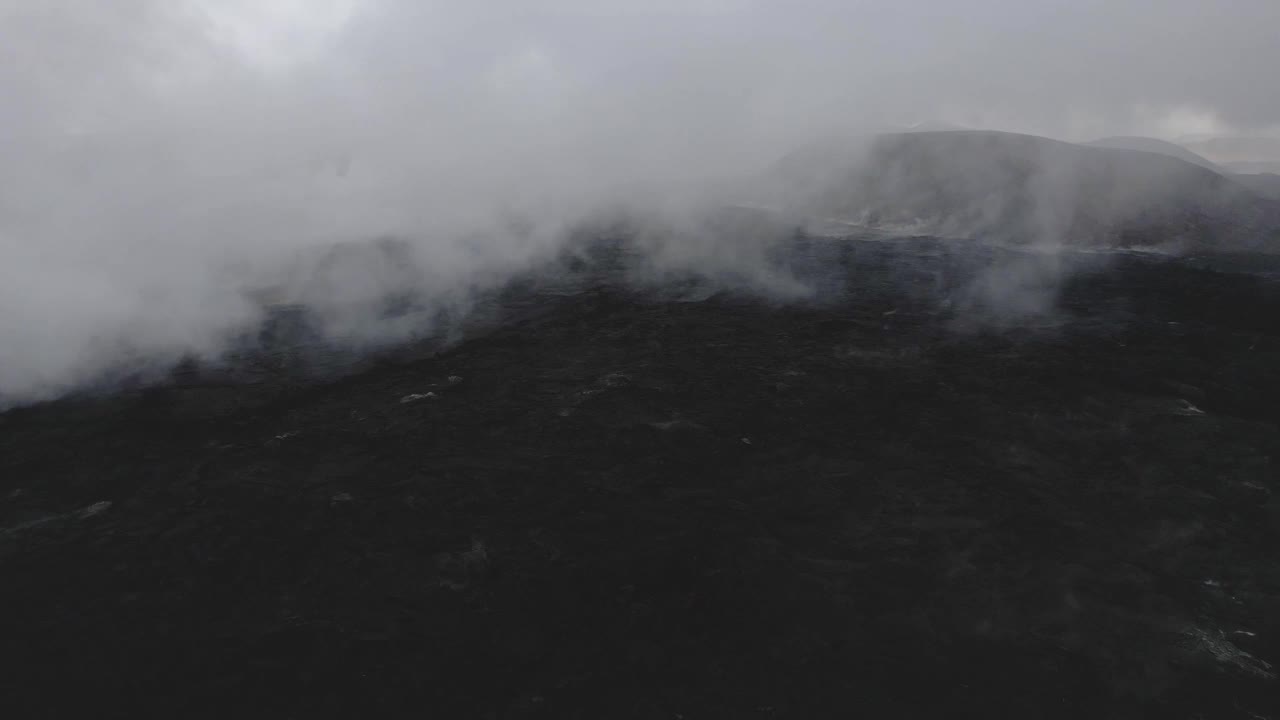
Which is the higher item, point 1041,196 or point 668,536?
point 1041,196

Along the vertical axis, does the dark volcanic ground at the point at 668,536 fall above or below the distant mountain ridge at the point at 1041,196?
below

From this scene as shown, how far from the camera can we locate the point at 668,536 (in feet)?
151

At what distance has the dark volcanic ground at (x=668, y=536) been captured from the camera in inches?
1393

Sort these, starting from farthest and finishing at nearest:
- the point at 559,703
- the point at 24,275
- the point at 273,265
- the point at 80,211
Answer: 1. the point at 273,265
2. the point at 80,211
3. the point at 24,275
4. the point at 559,703

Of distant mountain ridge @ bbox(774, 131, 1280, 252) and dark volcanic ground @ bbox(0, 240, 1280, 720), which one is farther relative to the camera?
distant mountain ridge @ bbox(774, 131, 1280, 252)

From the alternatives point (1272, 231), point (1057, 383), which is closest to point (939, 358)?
point (1057, 383)

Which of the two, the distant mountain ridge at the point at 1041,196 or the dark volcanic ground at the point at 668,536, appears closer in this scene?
the dark volcanic ground at the point at 668,536

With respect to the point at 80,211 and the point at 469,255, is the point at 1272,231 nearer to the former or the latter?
the point at 469,255

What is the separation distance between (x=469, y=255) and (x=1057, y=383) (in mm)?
84650

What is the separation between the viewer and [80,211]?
96438mm

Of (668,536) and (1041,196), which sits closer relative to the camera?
(668,536)

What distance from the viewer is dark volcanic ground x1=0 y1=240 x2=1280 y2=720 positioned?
35375 millimetres

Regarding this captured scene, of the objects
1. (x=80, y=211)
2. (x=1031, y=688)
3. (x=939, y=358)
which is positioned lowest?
(x=1031, y=688)

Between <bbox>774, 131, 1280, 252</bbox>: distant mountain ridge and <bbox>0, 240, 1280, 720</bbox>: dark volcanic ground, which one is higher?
<bbox>774, 131, 1280, 252</bbox>: distant mountain ridge
